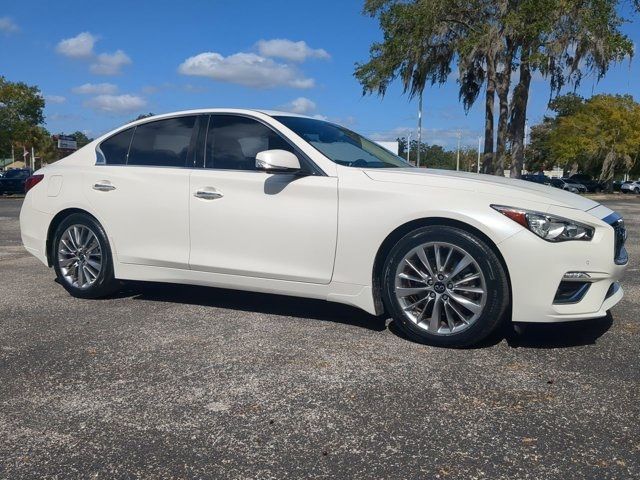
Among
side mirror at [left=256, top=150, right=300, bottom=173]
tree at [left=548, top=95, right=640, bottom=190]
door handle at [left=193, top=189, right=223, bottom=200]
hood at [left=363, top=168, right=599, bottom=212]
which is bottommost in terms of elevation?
door handle at [left=193, top=189, right=223, bottom=200]

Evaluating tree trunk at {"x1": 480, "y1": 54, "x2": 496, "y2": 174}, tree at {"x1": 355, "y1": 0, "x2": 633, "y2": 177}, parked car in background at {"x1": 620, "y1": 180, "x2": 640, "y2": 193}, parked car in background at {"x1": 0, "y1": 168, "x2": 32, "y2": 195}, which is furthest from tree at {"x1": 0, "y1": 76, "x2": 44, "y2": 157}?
parked car in background at {"x1": 620, "y1": 180, "x2": 640, "y2": 193}

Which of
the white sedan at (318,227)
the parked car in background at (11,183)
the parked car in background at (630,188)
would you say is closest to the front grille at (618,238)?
the white sedan at (318,227)

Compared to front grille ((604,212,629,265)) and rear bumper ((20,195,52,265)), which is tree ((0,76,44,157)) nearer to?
rear bumper ((20,195,52,265))

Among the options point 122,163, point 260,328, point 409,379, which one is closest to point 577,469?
point 409,379

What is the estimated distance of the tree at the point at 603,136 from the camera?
47156 mm

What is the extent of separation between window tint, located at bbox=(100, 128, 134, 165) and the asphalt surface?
1311mm

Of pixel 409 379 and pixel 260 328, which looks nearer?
pixel 409 379

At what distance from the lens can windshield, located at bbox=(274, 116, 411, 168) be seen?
4.53 metres

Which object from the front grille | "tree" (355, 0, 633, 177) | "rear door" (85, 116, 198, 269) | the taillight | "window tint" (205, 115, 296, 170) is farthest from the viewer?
"tree" (355, 0, 633, 177)

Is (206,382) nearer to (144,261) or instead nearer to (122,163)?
(144,261)

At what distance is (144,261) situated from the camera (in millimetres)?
4957

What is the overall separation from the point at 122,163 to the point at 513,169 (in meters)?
20.3

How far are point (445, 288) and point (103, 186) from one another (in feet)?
9.70

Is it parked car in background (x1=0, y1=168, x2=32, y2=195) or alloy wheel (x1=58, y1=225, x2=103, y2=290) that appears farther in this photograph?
parked car in background (x1=0, y1=168, x2=32, y2=195)
